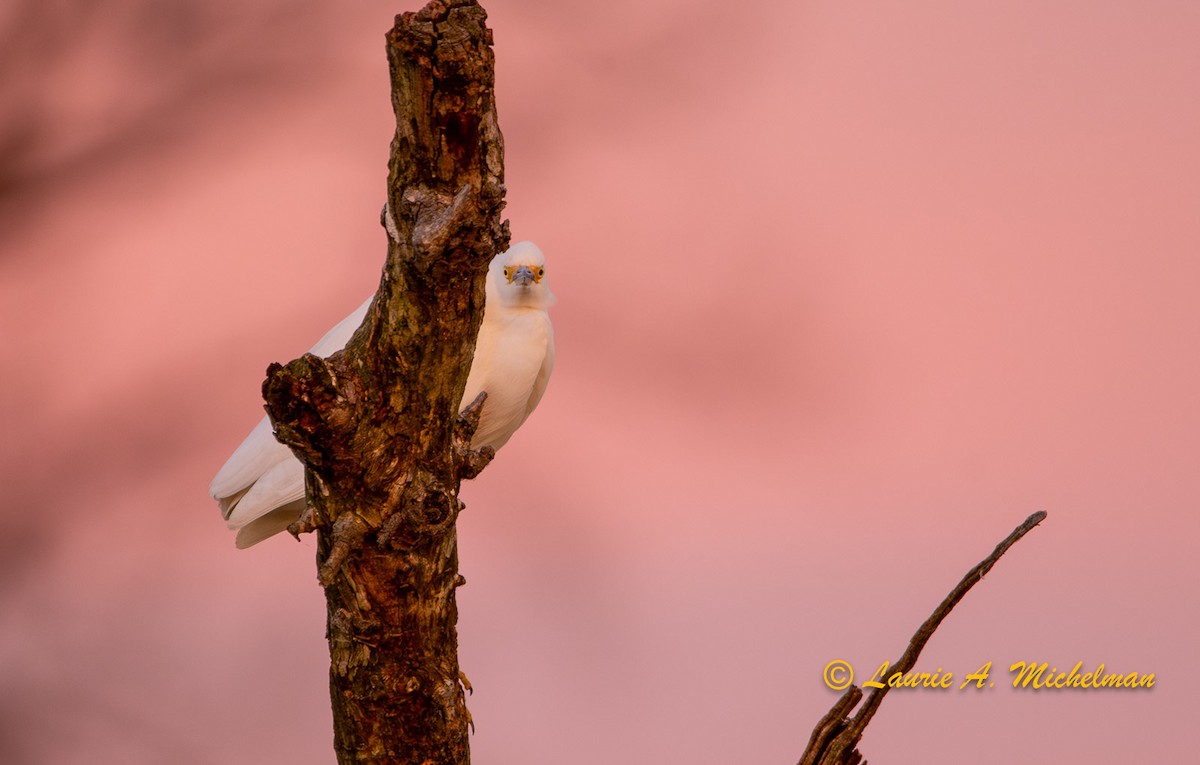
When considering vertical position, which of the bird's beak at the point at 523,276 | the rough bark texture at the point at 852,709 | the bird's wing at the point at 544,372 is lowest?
the rough bark texture at the point at 852,709

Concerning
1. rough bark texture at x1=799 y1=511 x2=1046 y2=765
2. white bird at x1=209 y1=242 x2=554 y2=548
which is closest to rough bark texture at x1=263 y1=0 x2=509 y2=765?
white bird at x1=209 y1=242 x2=554 y2=548

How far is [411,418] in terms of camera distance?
209 cm

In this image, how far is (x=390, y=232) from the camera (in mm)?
1992

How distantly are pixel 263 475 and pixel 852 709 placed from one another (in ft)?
3.92

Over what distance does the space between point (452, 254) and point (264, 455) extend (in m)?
0.97

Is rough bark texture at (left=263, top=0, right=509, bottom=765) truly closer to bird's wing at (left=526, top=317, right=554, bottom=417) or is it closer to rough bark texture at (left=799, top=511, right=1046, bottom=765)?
bird's wing at (left=526, top=317, right=554, bottom=417)

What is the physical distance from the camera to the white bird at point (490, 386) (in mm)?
2688

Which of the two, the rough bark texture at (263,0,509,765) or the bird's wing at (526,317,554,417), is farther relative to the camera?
the bird's wing at (526,317,554,417)

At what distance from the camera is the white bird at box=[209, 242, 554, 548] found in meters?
2.69

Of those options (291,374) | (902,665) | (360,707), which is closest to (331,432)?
(291,374)

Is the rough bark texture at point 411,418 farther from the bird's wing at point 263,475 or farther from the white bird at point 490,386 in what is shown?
the bird's wing at point 263,475

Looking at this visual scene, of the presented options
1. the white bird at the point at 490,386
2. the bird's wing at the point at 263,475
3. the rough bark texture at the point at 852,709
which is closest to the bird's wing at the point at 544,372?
the white bird at the point at 490,386

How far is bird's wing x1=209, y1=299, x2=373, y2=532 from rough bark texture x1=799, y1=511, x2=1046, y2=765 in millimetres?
1057

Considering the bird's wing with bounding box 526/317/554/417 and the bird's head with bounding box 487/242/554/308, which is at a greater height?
the bird's head with bounding box 487/242/554/308
